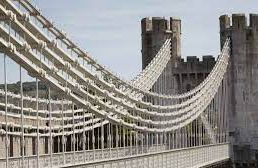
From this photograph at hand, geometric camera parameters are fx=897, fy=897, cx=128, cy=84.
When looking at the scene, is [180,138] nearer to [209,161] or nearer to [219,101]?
[209,161]

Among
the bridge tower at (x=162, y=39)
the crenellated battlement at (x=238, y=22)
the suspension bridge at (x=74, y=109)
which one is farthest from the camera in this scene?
the bridge tower at (x=162, y=39)

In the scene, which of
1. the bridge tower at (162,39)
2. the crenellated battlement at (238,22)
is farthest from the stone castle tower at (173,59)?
the crenellated battlement at (238,22)

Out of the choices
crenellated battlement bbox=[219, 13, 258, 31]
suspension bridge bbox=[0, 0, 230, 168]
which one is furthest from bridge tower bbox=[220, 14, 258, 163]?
suspension bridge bbox=[0, 0, 230, 168]

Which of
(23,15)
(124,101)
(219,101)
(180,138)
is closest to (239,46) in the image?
(219,101)

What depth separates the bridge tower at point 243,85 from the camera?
60.1 metres

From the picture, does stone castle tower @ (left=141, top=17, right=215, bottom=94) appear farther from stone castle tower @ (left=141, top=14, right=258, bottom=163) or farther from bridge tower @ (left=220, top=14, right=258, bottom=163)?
bridge tower @ (left=220, top=14, right=258, bottom=163)

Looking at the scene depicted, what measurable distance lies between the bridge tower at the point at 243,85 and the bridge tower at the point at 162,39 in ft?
13.0

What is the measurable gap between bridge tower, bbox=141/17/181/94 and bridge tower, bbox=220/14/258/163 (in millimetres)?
3965

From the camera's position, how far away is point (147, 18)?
65.2m

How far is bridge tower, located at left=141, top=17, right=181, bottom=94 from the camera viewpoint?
63.4m

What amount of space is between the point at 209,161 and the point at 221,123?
1521cm

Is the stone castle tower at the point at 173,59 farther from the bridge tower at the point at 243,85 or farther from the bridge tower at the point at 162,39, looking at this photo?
the bridge tower at the point at 243,85

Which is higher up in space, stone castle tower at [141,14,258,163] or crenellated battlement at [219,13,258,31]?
crenellated battlement at [219,13,258,31]

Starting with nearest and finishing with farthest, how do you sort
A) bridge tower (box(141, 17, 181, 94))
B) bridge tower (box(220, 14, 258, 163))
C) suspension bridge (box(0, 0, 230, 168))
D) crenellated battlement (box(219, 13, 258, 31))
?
suspension bridge (box(0, 0, 230, 168)) → bridge tower (box(220, 14, 258, 163)) → crenellated battlement (box(219, 13, 258, 31)) → bridge tower (box(141, 17, 181, 94))
